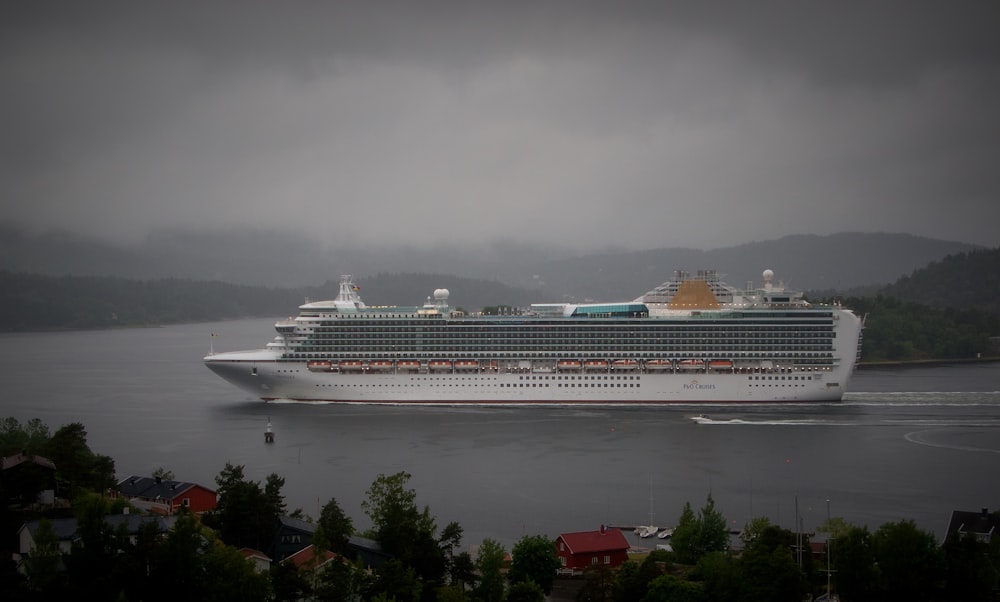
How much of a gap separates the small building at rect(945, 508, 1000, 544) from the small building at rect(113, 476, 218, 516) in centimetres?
1463

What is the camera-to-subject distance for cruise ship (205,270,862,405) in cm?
3916

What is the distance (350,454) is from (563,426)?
8317mm

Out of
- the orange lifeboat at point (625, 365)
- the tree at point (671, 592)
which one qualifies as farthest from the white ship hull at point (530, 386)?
the tree at point (671, 592)

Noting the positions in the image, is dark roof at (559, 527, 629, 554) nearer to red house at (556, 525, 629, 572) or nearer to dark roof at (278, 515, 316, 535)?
red house at (556, 525, 629, 572)

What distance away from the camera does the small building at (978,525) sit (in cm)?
1836

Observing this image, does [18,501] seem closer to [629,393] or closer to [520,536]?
[520,536]

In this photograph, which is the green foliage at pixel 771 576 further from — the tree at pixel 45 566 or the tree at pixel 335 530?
the tree at pixel 45 566

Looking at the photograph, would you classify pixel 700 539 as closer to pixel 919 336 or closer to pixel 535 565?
pixel 535 565

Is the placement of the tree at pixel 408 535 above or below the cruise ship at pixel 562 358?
below

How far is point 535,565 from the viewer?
1728 centimetres

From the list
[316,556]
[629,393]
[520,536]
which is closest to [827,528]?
[520,536]

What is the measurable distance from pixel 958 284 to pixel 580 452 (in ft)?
342

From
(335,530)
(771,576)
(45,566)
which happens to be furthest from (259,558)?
(771,576)

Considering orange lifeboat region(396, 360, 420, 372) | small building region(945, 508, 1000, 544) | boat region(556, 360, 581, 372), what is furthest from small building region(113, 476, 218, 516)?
boat region(556, 360, 581, 372)
